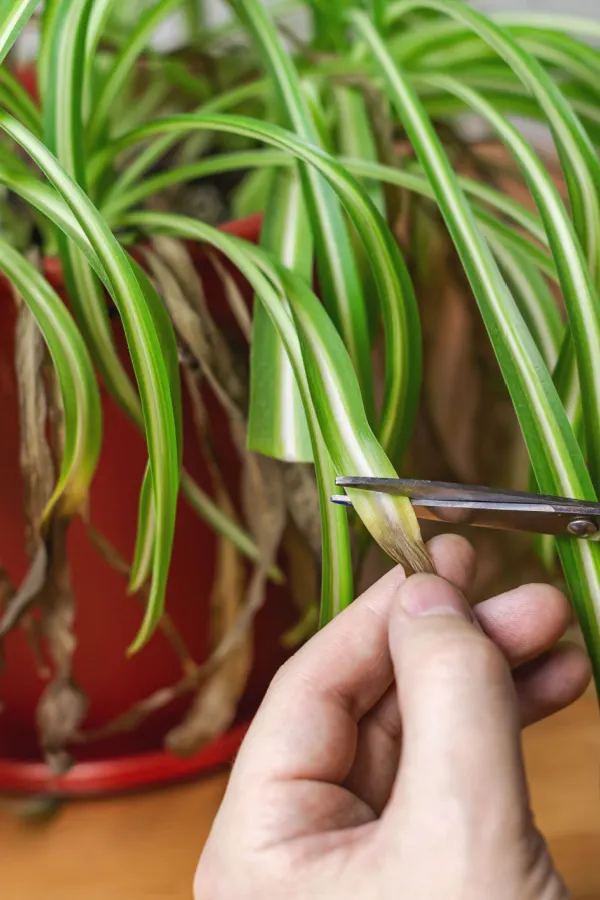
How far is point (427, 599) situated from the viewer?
0.28 metres

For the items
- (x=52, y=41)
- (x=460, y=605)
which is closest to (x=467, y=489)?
(x=460, y=605)

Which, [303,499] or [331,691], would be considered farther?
[303,499]

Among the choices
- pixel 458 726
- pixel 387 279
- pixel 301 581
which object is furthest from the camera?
pixel 301 581

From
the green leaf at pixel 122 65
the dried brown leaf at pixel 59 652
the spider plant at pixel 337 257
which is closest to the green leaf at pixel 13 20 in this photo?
the spider plant at pixel 337 257

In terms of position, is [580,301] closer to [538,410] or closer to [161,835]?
[538,410]

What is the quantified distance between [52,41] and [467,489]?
290 mm

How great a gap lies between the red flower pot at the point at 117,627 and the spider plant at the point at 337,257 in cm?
4

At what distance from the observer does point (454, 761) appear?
0.78 ft

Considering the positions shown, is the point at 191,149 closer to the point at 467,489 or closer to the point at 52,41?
the point at 52,41

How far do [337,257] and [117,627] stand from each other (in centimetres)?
26

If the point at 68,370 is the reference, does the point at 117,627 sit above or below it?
below

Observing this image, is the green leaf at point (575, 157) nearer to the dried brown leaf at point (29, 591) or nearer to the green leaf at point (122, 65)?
the green leaf at point (122, 65)

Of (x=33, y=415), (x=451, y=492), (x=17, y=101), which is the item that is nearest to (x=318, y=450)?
(x=451, y=492)

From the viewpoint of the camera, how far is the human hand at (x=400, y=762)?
237 millimetres
